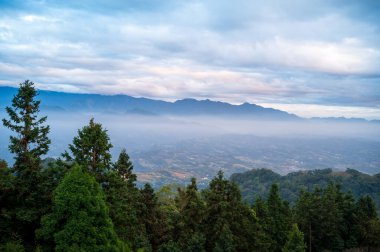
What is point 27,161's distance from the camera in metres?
25.3

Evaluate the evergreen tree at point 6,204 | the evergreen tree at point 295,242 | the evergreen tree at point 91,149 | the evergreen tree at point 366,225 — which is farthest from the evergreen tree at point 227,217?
the evergreen tree at point 366,225

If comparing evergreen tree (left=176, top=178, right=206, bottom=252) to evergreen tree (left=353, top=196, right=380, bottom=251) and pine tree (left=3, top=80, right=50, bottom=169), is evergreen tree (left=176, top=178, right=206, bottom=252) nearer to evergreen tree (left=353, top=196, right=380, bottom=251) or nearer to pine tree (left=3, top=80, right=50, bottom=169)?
pine tree (left=3, top=80, right=50, bottom=169)

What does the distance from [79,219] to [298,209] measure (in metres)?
41.9

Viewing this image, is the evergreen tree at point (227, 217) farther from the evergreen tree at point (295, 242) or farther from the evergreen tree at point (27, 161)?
the evergreen tree at point (27, 161)

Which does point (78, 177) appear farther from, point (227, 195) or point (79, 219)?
point (227, 195)

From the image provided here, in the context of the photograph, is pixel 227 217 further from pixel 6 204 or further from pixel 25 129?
pixel 25 129

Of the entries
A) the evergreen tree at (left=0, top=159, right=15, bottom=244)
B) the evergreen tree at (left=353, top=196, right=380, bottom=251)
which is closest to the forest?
the evergreen tree at (left=0, top=159, right=15, bottom=244)

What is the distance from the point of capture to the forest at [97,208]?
22078 mm

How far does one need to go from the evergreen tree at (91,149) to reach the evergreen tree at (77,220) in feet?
Result: 14.2

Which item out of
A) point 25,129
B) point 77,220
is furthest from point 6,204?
point 77,220

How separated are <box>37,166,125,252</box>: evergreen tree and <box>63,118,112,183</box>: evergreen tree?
14.2 feet

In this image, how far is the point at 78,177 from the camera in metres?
22.3

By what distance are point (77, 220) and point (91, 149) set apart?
713cm

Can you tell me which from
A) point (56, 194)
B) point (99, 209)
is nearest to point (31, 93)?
point (56, 194)
